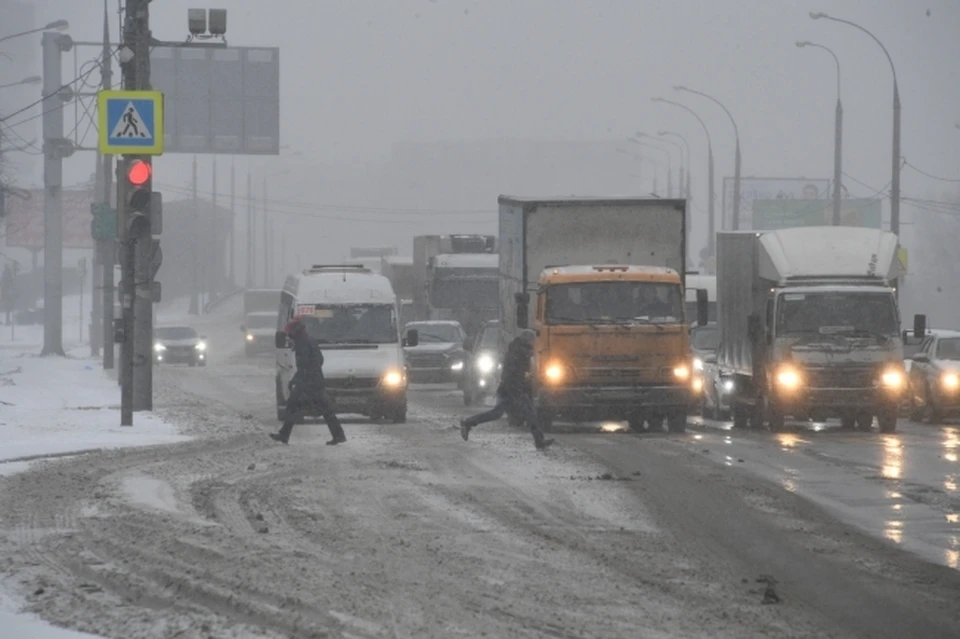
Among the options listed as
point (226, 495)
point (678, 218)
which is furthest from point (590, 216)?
point (226, 495)

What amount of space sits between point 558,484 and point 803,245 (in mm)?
11630

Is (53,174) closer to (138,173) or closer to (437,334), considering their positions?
(437,334)

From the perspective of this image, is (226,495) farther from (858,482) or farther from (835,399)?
(835,399)

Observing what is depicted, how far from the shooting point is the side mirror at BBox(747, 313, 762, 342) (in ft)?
94.5

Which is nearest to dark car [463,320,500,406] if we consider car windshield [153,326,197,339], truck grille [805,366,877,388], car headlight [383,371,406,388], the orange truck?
car headlight [383,371,406,388]

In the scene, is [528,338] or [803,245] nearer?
[528,338]

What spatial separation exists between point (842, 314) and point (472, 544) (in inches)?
620

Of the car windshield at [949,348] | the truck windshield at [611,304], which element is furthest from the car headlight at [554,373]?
the car windshield at [949,348]

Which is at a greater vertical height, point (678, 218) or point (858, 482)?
point (678, 218)

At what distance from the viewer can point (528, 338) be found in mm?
23781

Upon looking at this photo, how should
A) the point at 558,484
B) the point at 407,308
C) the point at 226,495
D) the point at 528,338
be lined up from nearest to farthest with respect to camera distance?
the point at 226,495
the point at 558,484
the point at 528,338
the point at 407,308

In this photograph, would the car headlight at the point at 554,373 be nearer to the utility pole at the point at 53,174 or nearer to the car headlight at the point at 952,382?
the car headlight at the point at 952,382

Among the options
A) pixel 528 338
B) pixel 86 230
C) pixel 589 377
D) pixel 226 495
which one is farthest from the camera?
pixel 86 230

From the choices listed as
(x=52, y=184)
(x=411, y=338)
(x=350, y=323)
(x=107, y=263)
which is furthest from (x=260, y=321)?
(x=411, y=338)
